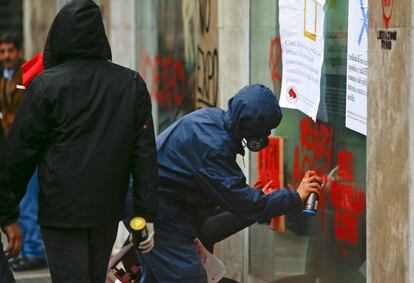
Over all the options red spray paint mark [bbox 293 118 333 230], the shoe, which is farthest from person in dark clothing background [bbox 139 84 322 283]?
the shoe

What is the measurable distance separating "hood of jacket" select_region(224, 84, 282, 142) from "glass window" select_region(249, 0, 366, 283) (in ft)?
2.74

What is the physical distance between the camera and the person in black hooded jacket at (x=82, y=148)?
20.0 ft

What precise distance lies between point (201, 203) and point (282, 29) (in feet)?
6.32

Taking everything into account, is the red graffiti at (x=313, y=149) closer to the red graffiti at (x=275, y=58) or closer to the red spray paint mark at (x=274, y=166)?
the red spray paint mark at (x=274, y=166)

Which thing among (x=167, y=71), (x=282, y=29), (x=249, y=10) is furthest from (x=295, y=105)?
(x=167, y=71)

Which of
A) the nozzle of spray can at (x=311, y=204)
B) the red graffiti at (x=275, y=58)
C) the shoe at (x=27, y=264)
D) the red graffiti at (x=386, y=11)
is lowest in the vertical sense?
the shoe at (x=27, y=264)

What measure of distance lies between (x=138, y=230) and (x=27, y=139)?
2.17 feet

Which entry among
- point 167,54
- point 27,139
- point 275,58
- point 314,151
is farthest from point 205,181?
point 167,54

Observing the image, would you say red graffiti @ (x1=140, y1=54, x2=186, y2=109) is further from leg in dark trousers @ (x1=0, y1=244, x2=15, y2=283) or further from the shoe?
leg in dark trousers @ (x1=0, y1=244, x2=15, y2=283)

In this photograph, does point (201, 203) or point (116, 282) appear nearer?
point (201, 203)

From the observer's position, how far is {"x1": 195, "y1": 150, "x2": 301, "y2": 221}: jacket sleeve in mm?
6266

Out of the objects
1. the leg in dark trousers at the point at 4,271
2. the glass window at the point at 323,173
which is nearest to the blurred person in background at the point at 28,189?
the glass window at the point at 323,173

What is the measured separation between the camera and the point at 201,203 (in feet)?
21.4

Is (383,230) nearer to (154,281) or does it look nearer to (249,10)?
(154,281)
